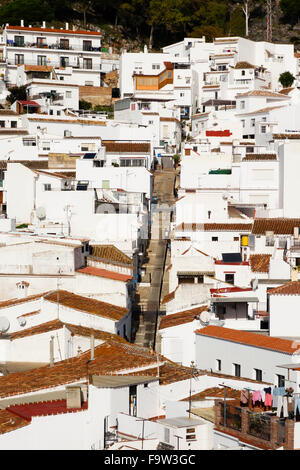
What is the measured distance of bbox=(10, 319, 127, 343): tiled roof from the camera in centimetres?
2602

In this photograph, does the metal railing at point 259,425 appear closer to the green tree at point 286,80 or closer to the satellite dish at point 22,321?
the satellite dish at point 22,321

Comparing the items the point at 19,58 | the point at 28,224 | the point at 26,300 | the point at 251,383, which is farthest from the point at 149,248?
the point at 19,58

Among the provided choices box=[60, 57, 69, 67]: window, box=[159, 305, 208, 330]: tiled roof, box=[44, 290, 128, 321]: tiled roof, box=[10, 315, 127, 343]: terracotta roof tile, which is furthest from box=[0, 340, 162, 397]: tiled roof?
box=[60, 57, 69, 67]: window

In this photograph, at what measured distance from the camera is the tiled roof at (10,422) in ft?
56.3

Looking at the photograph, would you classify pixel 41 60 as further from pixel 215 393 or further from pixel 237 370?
pixel 215 393

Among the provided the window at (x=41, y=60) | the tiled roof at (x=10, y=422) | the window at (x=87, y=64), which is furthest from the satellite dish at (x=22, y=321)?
the window at (x=87, y=64)

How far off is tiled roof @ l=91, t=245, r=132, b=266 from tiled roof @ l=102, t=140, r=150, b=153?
38.4ft

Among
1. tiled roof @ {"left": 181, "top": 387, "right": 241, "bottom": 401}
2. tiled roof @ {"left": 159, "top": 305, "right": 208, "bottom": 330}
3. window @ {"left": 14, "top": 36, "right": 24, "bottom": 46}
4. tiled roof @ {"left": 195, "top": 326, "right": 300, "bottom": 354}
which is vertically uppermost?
window @ {"left": 14, "top": 36, "right": 24, "bottom": 46}

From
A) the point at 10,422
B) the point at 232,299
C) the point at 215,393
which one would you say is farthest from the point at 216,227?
the point at 10,422

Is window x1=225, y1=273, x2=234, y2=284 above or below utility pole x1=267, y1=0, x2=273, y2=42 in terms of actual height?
below

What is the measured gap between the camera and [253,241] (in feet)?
115

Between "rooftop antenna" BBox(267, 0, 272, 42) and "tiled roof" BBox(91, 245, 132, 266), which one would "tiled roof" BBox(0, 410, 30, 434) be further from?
"rooftop antenna" BBox(267, 0, 272, 42)

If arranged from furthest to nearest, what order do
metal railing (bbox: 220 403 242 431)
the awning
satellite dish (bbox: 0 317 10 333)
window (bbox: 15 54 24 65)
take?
window (bbox: 15 54 24 65) < the awning < satellite dish (bbox: 0 317 10 333) < metal railing (bbox: 220 403 242 431)

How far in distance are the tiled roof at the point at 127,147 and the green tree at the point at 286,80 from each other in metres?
18.0
